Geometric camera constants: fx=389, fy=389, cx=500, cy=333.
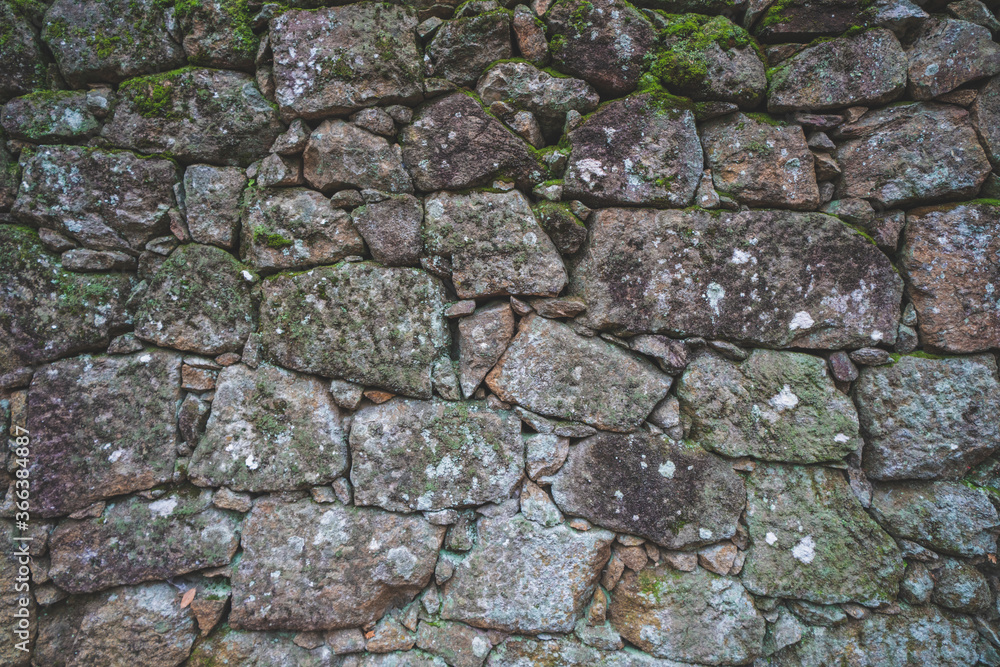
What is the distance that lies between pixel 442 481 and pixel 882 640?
275cm

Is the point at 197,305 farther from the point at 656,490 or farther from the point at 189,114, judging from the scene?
the point at 656,490

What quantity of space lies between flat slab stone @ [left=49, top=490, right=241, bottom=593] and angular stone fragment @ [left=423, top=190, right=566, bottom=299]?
6.90ft

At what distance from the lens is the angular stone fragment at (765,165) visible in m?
2.38

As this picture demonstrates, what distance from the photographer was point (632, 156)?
2369mm

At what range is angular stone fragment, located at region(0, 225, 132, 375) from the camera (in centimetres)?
232

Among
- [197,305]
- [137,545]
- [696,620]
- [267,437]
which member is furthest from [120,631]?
[696,620]

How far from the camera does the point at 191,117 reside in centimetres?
240

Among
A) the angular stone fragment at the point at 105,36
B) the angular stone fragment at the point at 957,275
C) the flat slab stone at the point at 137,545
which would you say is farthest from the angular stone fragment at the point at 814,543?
the angular stone fragment at the point at 105,36

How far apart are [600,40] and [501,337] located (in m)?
1.91

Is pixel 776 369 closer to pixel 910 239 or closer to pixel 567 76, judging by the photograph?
pixel 910 239

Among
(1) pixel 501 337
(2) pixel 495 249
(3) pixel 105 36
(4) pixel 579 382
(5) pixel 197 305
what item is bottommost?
(4) pixel 579 382

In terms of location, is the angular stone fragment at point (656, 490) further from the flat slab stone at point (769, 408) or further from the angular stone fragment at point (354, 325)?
the angular stone fragment at point (354, 325)

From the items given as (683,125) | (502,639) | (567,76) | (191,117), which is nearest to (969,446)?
(683,125)

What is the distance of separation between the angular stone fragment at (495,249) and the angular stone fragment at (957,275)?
7.02ft
